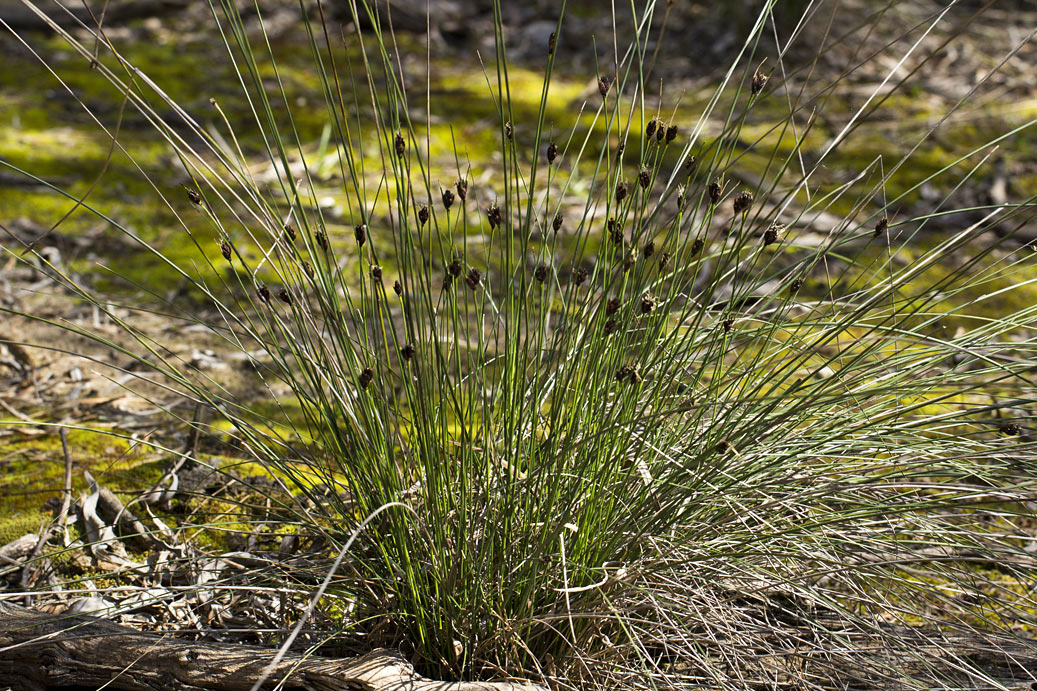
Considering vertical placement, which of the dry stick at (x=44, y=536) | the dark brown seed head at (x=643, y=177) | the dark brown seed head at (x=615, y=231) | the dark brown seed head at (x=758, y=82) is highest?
the dark brown seed head at (x=758, y=82)

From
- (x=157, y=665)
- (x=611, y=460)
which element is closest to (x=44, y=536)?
(x=157, y=665)

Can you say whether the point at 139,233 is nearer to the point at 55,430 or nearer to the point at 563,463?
the point at 55,430

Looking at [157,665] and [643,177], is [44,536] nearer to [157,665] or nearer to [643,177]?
[157,665]

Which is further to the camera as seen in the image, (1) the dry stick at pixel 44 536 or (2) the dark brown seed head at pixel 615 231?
(1) the dry stick at pixel 44 536

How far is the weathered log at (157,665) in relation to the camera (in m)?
1.15

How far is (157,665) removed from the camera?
3.95 ft

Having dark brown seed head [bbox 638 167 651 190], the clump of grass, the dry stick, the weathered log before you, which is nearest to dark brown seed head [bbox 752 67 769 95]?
the clump of grass

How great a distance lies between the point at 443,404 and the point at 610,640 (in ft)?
1.63

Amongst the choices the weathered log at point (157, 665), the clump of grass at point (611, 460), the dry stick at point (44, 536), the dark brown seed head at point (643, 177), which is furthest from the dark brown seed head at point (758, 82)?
the dry stick at point (44, 536)

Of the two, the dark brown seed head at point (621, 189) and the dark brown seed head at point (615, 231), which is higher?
the dark brown seed head at point (621, 189)

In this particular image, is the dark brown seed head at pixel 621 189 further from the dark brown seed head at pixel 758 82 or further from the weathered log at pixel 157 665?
the weathered log at pixel 157 665

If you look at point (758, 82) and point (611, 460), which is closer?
point (758, 82)

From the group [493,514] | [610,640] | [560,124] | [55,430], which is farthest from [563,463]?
[560,124]

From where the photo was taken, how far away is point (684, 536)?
1.19 meters
